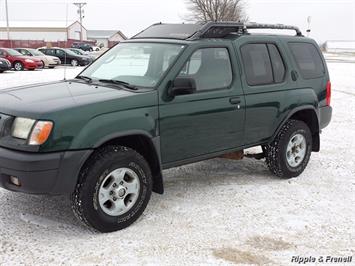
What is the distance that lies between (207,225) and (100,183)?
44.4 inches

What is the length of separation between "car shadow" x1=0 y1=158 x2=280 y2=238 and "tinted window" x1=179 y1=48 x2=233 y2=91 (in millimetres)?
1308

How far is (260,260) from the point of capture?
3.66 m

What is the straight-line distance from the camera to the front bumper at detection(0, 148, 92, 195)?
11.7ft

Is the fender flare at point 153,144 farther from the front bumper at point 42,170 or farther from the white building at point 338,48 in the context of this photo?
the white building at point 338,48

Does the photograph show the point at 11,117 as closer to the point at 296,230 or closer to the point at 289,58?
the point at 296,230

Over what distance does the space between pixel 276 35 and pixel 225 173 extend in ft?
6.32

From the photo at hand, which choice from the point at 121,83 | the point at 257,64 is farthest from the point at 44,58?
the point at 121,83

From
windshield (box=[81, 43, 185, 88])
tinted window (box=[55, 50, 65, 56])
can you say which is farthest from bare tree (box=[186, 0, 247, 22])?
windshield (box=[81, 43, 185, 88])

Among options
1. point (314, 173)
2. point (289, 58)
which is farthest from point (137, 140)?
point (314, 173)

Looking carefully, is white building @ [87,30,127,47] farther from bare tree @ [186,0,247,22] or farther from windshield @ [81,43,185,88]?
windshield @ [81,43,185,88]

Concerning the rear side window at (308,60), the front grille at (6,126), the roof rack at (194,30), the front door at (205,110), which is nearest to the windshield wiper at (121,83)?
the front door at (205,110)

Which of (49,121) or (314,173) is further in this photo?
(314,173)

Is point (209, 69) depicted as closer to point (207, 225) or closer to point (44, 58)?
point (207, 225)

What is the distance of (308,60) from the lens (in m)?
6.07
